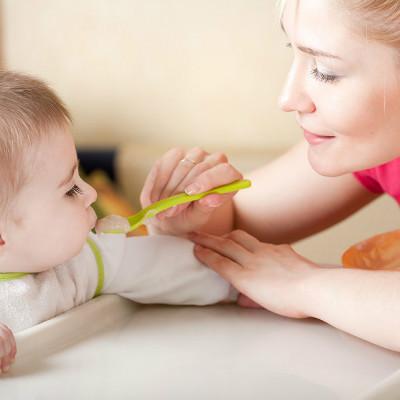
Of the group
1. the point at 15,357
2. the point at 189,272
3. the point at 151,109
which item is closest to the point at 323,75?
the point at 189,272

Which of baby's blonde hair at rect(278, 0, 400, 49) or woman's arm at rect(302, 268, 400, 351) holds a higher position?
baby's blonde hair at rect(278, 0, 400, 49)

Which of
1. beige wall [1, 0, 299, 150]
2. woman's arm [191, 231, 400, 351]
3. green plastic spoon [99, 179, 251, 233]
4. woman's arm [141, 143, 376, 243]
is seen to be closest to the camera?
woman's arm [191, 231, 400, 351]

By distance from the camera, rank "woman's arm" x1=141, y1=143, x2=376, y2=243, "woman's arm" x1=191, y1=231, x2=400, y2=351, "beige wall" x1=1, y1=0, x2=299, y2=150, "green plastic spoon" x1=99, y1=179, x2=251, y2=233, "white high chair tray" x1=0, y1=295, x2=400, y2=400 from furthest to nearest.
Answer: "beige wall" x1=1, y1=0, x2=299, y2=150
"woman's arm" x1=141, y1=143, x2=376, y2=243
"green plastic spoon" x1=99, y1=179, x2=251, y2=233
"woman's arm" x1=191, y1=231, x2=400, y2=351
"white high chair tray" x1=0, y1=295, x2=400, y2=400

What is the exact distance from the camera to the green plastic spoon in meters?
0.86

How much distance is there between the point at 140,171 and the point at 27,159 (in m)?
1.29

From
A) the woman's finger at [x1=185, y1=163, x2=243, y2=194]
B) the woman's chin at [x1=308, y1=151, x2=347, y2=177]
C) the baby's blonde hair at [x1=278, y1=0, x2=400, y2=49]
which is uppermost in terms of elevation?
the baby's blonde hair at [x1=278, y1=0, x2=400, y2=49]

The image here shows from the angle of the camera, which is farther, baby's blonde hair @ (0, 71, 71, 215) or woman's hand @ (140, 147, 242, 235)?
woman's hand @ (140, 147, 242, 235)

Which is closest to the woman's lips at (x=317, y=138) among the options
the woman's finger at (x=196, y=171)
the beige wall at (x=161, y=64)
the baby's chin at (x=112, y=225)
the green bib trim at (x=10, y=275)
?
the woman's finger at (x=196, y=171)

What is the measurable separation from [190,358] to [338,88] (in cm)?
30

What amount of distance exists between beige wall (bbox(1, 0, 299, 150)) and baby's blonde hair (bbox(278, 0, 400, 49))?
3.88 ft

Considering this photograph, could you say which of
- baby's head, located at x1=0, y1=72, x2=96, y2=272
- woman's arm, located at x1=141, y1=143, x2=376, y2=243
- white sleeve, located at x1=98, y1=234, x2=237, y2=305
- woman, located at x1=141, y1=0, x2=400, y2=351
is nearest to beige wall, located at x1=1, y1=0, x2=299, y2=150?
woman's arm, located at x1=141, y1=143, x2=376, y2=243

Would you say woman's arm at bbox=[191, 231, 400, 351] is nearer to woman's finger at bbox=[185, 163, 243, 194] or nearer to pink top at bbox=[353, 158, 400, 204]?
woman's finger at bbox=[185, 163, 243, 194]

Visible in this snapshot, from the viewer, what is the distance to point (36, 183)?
2.39 ft

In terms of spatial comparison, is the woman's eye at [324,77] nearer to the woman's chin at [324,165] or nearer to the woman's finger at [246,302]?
the woman's chin at [324,165]
